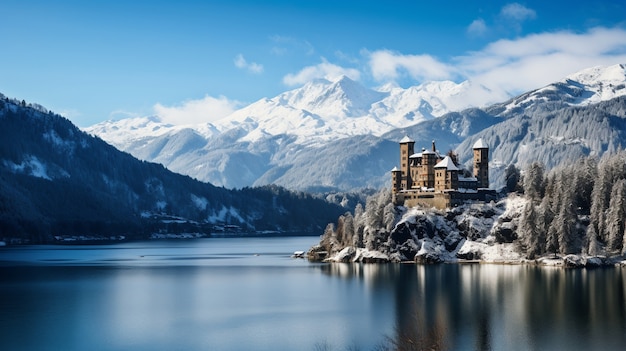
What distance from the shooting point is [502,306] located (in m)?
110

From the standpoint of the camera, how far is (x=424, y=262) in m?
184

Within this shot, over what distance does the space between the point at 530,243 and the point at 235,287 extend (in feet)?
215

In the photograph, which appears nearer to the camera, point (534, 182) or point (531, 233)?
point (531, 233)

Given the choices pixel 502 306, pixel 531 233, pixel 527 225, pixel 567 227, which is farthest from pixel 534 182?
pixel 502 306

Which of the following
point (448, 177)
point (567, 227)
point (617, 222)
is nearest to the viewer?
point (617, 222)

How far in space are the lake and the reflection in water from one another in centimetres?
19

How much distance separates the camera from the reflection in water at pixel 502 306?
267 ft

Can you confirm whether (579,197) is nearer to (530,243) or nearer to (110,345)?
(530,243)

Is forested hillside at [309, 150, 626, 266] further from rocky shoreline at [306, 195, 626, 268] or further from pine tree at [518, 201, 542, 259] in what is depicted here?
rocky shoreline at [306, 195, 626, 268]

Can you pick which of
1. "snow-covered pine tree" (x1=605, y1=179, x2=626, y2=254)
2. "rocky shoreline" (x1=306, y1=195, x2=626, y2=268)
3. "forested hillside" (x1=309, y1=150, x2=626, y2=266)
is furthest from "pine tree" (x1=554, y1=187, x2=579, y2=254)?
"rocky shoreline" (x1=306, y1=195, x2=626, y2=268)

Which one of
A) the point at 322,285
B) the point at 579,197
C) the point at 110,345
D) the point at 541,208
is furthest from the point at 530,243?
the point at 110,345

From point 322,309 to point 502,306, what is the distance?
79.2 ft

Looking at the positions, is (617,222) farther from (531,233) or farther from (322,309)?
(322,309)

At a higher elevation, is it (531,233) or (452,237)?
(531,233)
